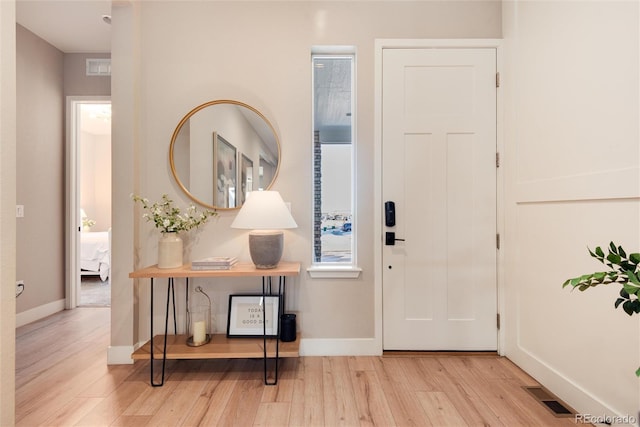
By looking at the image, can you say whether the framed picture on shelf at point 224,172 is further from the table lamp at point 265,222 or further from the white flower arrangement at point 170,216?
the table lamp at point 265,222

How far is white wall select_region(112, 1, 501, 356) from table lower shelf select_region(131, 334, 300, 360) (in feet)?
0.80

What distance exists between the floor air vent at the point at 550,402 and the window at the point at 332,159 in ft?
4.56

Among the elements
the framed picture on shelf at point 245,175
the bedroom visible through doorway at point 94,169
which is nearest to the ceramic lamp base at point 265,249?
the framed picture on shelf at point 245,175

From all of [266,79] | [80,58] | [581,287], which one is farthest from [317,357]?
[80,58]

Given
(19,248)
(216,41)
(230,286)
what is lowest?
(230,286)

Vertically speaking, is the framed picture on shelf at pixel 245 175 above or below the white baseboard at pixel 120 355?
above

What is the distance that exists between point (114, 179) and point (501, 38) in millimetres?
3000

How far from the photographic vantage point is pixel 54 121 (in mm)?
3535

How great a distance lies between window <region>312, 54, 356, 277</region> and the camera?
2621 mm

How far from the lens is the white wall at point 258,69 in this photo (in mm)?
2498

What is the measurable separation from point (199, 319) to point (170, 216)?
730mm

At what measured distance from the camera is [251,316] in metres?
2.46

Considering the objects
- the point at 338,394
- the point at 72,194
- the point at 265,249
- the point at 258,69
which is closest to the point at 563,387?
the point at 338,394

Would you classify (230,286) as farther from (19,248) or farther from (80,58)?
(80,58)
